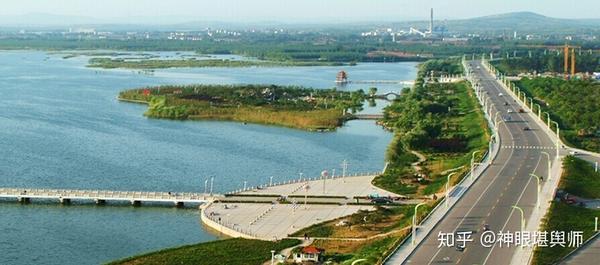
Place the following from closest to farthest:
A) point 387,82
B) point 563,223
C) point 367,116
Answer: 1. point 563,223
2. point 367,116
3. point 387,82

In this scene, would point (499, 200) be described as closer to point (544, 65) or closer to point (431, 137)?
point (431, 137)

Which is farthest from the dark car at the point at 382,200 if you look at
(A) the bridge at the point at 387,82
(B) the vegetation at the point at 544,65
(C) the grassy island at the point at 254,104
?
(B) the vegetation at the point at 544,65

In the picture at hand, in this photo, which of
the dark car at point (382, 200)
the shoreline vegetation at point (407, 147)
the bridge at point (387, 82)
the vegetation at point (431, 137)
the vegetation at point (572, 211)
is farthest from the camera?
the bridge at point (387, 82)

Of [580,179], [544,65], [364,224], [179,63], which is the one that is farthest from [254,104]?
[179,63]

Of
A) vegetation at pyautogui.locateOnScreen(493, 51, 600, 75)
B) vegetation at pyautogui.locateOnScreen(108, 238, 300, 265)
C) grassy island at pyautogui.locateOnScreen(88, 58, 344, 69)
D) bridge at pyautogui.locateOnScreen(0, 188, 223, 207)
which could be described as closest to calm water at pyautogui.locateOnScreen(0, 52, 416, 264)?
bridge at pyautogui.locateOnScreen(0, 188, 223, 207)

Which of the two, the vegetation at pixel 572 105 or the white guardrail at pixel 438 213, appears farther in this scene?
the vegetation at pixel 572 105

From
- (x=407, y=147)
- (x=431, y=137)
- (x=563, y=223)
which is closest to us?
(x=563, y=223)

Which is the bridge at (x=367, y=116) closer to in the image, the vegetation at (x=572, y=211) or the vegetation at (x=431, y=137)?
the vegetation at (x=431, y=137)
